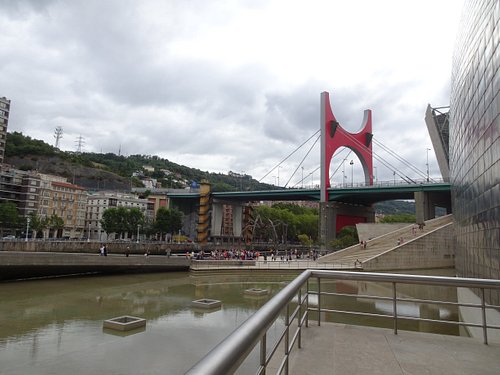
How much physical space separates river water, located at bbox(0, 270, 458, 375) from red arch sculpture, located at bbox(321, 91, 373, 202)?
33541 mm

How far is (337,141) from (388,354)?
5359 cm

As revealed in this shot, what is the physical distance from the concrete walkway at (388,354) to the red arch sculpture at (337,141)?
4815 cm

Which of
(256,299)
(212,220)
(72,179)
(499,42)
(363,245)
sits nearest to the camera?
(499,42)

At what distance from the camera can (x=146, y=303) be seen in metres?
14.1

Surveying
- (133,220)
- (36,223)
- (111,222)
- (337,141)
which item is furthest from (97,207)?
(337,141)

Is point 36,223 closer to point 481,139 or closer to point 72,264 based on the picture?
point 72,264

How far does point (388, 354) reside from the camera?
11.6ft

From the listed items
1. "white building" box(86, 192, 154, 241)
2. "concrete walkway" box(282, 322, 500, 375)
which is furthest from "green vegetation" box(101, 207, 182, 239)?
"concrete walkway" box(282, 322, 500, 375)

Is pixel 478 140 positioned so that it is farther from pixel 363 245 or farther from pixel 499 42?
pixel 363 245

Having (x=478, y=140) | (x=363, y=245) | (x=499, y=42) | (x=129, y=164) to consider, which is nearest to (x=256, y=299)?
(x=478, y=140)

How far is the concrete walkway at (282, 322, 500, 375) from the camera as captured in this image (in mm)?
3146

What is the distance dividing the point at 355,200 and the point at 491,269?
165 ft

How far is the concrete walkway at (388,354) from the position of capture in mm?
3146

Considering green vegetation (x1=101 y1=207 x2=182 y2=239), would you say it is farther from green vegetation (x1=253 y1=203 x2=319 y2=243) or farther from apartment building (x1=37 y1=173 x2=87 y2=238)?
green vegetation (x1=253 y1=203 x2=319 y2=243)
